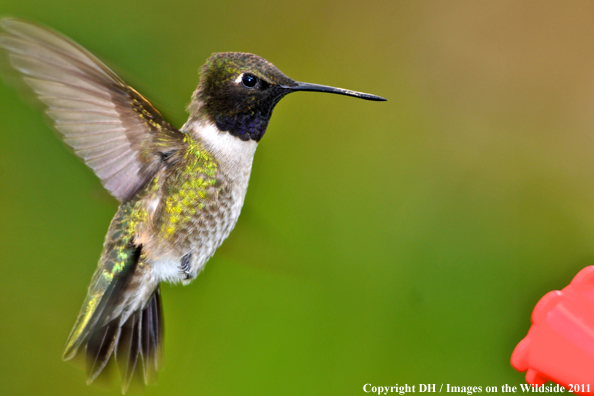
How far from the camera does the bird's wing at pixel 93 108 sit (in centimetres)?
82

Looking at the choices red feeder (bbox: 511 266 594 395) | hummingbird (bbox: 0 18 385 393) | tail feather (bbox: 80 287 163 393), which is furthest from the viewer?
tail feather (bbox: 80 287 163 393)

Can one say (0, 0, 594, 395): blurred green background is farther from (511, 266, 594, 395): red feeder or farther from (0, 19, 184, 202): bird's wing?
(511, 266, 594, 395): red feeder

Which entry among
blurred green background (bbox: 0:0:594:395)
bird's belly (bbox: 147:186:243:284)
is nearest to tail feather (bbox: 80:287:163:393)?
bird's belly (bbox: 147:186:243:284)

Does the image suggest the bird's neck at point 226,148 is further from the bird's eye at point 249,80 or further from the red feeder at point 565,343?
the red feeder at point 565,343

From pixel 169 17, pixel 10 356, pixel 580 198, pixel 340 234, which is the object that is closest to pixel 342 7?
pixel 169 17

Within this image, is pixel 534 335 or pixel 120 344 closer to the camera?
pixel 534 335

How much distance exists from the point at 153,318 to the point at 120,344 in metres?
0.09

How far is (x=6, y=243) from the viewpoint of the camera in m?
1.67

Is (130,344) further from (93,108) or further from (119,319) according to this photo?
(93,108)

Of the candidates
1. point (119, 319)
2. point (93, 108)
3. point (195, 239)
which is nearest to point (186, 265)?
point (195, 239)

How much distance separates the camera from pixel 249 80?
948 millimetres

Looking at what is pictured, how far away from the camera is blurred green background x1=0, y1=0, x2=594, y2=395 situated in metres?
1.68

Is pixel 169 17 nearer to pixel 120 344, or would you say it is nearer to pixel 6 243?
pixel 6 243

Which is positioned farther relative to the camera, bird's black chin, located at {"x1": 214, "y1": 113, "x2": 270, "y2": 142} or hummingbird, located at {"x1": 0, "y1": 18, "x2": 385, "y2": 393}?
bird's black chin, located at {"x1": 214, "y1": 113, "x2": 270, "y2": 142}
